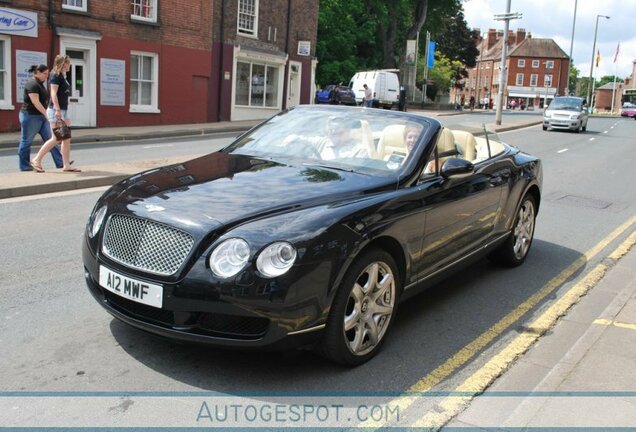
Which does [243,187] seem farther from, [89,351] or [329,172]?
[89,351]

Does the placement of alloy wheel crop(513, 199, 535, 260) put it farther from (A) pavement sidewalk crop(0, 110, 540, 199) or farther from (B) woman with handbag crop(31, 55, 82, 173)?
(B) woman with handbag crop(31, 55, 82, 173)

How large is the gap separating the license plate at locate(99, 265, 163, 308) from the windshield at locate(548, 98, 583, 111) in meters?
30.1

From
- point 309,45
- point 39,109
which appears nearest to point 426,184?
point 39,109

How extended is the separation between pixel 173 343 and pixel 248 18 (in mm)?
25721

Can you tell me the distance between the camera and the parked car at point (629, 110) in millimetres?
57513

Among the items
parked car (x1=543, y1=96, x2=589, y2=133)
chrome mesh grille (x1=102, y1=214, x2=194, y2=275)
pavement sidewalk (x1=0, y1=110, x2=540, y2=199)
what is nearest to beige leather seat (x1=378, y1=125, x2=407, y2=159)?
chrome mesh grille (x1=102, y1=214, x2=194, y2=275)

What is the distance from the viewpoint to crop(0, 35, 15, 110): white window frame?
1853 centimetres

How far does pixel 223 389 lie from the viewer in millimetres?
3453

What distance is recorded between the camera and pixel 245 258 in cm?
329

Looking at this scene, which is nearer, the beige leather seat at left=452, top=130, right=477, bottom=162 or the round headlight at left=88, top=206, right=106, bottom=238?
the round headlight at left=88, top=206, right=106, bottom=238

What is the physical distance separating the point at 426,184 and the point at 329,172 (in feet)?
2.34

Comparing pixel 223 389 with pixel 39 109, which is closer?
pixel 223 389

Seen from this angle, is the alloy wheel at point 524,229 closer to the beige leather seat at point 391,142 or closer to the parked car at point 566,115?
the beige leather seat at point 391,142
